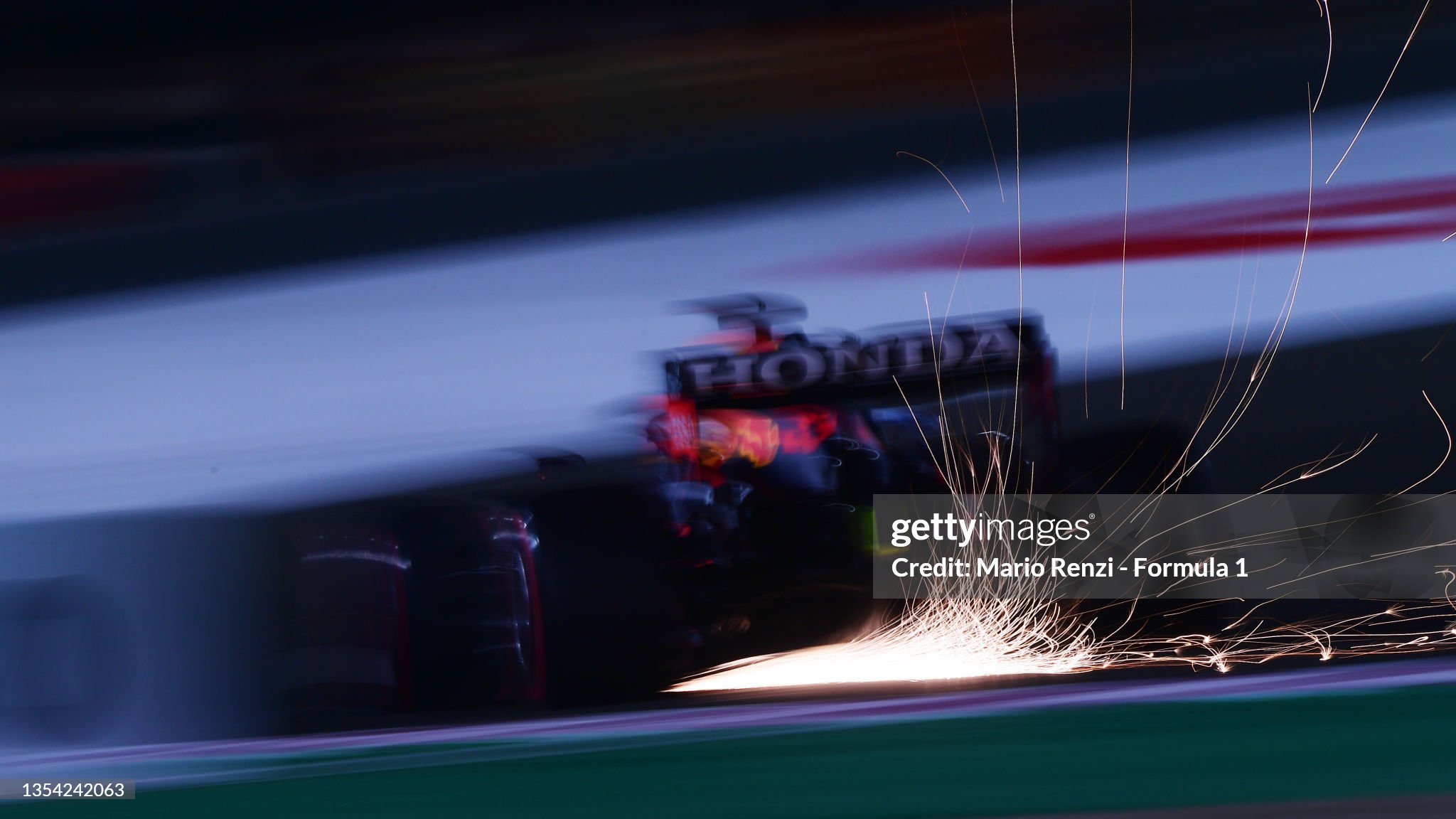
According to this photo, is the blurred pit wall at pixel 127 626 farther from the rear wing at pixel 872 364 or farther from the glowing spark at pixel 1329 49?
the glowing spark at pixel 1329 49

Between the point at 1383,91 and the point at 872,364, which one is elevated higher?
the point at 1383,91

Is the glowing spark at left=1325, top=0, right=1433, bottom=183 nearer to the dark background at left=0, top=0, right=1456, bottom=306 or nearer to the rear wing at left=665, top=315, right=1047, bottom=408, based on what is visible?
the dark background at left=0, top=0, right=1456, bottom=306

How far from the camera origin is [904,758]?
176cm

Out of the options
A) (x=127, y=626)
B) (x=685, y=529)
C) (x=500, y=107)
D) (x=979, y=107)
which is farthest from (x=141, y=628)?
(x=979, y=107)

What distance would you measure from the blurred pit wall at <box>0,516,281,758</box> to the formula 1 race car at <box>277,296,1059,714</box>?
7 cm

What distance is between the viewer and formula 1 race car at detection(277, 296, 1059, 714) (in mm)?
1757

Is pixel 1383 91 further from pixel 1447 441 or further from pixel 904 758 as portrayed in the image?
pixel 904 758

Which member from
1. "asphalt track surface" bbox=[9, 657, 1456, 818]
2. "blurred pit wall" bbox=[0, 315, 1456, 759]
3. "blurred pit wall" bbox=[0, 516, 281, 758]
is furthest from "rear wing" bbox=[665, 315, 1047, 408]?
"blurred pit wall" bbox=[0, 516, 281, 758]

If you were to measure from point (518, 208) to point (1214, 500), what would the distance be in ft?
4.38

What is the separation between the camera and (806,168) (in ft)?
6.10

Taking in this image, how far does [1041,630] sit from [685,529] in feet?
2.15

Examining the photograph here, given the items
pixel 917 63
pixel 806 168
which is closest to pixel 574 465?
pixel 806 168

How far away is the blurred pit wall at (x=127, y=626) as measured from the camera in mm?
1749

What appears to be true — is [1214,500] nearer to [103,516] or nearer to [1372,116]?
[1372,116]
